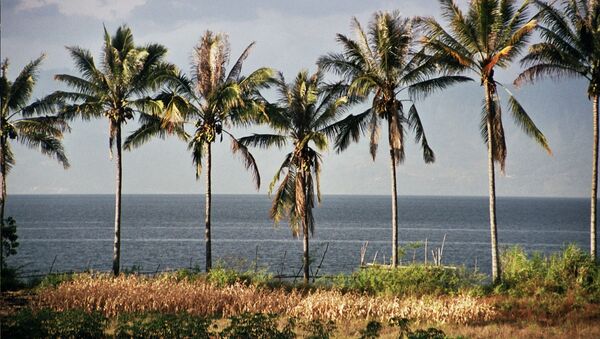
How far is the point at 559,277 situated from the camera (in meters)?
23.3

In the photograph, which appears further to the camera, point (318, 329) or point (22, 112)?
point (22, 112)

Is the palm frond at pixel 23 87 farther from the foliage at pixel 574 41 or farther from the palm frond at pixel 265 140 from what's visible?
the foliage at pixel 574 41

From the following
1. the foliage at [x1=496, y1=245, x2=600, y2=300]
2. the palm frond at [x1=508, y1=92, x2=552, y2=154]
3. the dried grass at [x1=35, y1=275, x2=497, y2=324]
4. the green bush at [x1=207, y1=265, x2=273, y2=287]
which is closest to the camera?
the dried grass at [x1=35, y1=275, x2=497, y2=324]

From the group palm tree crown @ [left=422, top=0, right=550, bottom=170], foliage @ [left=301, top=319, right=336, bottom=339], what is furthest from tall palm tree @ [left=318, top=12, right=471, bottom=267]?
foliage @ [left=301, top=319, right=336, bottom=339]

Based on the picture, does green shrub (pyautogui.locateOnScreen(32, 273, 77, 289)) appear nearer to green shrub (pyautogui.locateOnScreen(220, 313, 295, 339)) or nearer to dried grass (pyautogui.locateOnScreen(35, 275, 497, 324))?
dried grass (pyautogui.locateOnScreen(35, 275, 497, 324))

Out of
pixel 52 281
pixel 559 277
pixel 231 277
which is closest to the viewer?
pixel 559 277

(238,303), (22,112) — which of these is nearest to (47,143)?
(22,112)

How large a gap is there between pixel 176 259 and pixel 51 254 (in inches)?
603

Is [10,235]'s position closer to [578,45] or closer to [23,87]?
[23,87]

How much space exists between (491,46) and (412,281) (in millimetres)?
10009

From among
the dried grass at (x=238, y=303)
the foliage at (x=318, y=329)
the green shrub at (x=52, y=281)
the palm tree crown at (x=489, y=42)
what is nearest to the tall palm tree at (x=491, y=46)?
the palm tree crown at (x=489, y=42)

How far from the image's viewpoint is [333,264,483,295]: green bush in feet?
78.6

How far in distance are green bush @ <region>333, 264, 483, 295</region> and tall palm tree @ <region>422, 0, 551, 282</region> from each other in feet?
5.06

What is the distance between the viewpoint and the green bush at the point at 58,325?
1402cm
